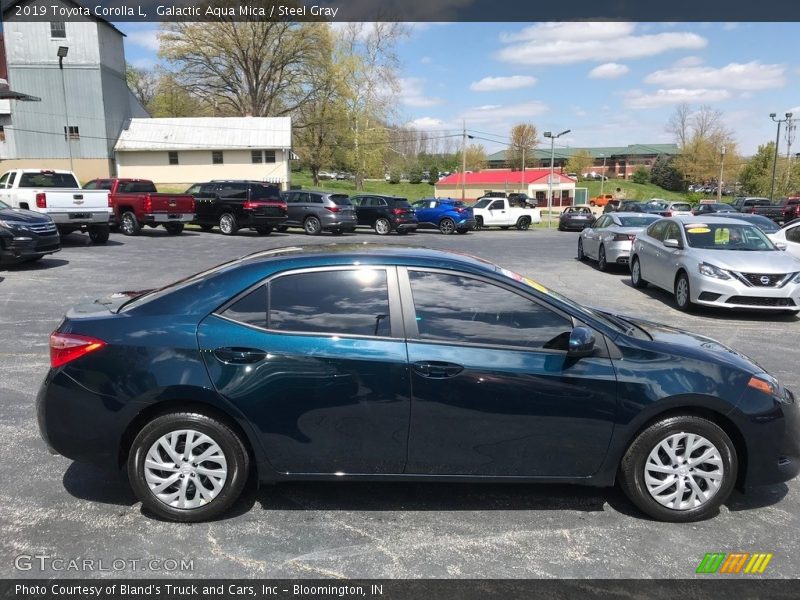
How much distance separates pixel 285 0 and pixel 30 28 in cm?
1850

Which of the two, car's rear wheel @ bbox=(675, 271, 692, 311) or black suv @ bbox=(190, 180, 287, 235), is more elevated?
black suv @ bbox=(190, 180, 287, 235)

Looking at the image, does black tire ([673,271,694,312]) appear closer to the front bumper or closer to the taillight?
the front bumper

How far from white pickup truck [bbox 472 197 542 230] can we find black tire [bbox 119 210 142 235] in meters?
17.8

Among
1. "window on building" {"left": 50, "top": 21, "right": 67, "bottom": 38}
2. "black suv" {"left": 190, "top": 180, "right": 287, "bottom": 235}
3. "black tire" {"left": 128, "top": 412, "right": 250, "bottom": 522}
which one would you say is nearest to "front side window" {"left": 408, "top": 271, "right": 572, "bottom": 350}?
"black tire" {"left": 128, "top": 412, "right": 250, "bottom": 522}

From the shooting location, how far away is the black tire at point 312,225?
24.9 m

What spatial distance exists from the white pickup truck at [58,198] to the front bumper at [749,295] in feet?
49.9

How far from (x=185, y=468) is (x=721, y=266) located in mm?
8791

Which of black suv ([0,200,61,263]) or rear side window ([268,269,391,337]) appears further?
black suv ([0,200,61,263])

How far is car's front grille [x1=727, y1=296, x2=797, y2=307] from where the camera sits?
30.8 feet

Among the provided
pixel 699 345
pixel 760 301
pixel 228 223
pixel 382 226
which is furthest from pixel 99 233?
pixel 699 345

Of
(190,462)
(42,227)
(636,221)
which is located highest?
(636,221)

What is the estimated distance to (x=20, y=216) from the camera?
42.3ft

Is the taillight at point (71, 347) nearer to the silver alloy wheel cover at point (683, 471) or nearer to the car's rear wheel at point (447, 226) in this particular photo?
the silver alloy wheel cover at point (683, 471)

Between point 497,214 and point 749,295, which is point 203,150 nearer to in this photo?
point 497,214
